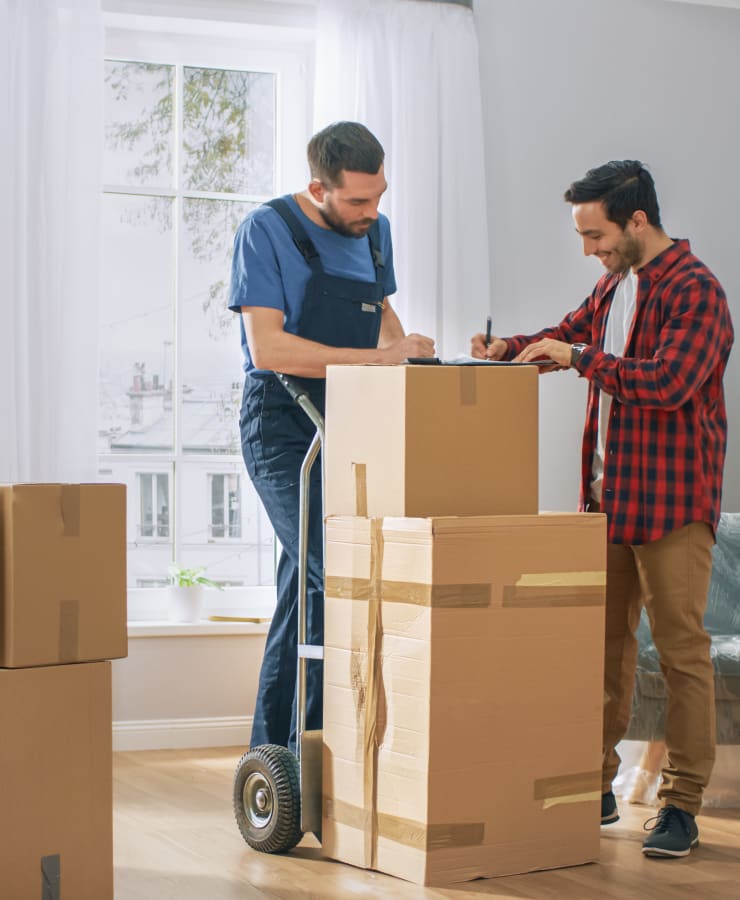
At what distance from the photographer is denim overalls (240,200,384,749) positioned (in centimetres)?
255

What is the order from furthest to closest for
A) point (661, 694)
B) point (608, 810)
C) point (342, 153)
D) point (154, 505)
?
1. point (154, 505)
2. point (661, 694)
3. point (608, 810)
4. point (342, 153)

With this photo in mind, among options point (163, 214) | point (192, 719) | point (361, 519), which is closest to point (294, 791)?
point (361, 519)

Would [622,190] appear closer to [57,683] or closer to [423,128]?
[423,128]

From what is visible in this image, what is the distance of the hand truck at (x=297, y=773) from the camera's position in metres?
2.34

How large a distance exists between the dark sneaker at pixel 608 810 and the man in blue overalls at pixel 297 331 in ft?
2.18

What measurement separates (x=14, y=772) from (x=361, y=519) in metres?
0.75

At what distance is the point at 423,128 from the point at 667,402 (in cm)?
160

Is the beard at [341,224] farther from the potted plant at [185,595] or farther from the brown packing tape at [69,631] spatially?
the potted plant at [185,595]

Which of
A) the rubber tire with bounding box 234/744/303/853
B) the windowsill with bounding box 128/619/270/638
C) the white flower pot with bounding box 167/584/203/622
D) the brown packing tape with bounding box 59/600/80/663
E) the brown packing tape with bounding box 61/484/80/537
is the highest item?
the brown packing tape with bounding box 61/484/80/537

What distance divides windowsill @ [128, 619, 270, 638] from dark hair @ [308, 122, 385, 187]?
1.54 m

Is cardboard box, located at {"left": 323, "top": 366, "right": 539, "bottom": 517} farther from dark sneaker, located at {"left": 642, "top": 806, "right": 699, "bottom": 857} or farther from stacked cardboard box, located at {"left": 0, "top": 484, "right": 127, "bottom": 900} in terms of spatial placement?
dark sneaker, located at {"left": 642, "top": 806, "right": 699, "bottom": 857}

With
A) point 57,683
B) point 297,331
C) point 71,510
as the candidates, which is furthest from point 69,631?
point 297,331

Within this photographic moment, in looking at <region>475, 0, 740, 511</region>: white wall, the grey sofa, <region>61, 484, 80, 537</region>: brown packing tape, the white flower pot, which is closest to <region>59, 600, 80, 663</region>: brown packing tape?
<region>61, 484, 80, 537</region>: brown packing tape

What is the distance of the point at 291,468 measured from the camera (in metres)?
2.59
